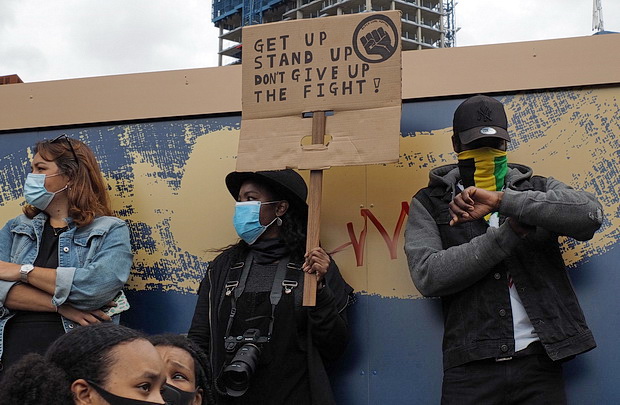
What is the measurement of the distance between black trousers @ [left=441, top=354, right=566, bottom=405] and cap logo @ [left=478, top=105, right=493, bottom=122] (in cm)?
101

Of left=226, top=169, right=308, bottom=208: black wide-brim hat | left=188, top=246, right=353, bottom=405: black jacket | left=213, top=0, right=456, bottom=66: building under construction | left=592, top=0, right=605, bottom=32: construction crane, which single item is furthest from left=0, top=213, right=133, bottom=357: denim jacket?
→ left=213, top=0, right=456, bottom=66: building under construction

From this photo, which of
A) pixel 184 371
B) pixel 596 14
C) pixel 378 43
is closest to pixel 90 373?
pixel 184 371

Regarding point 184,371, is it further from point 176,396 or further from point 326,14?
point 326,14

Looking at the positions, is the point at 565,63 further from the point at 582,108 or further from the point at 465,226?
the point at 465,226

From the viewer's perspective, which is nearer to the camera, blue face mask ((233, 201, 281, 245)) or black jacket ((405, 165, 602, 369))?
black jacket ((405, 165, 602, 369))

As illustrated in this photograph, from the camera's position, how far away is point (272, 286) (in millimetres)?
3953

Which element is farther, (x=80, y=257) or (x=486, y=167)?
(x=80, y=257)

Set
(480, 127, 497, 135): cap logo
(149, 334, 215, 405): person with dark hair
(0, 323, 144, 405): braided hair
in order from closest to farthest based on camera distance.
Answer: (0, 323, 144, 405): braided hair, (149, 334, 215, 405): person with dark hair, (480, 127, 497, 135): cap logo

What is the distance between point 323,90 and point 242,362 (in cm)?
128

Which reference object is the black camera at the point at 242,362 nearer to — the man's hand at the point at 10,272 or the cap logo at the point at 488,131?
the man's hand at the point at 10,272

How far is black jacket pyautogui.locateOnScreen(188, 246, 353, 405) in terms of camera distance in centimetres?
379

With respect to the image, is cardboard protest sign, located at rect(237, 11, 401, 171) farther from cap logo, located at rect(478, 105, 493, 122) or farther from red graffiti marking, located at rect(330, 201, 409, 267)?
red graffiti marking, located at rect(330, 201, 409, 267)

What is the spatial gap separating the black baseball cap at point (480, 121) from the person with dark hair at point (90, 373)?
1.74 metres

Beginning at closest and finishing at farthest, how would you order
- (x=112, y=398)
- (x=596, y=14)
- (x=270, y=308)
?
(x=112, y=398) → (x=270, y=308) → (x=596, y=14)
